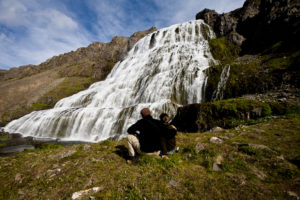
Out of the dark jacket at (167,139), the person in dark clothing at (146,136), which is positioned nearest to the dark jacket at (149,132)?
the person in dark clothing at (146,136)

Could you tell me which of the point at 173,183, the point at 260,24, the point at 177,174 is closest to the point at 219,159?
the point at 177,174

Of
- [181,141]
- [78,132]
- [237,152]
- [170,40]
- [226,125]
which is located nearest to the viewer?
[237,152]

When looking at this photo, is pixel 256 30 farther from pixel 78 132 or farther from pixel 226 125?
pixel 78 132

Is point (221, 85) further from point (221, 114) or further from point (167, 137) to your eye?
point (167, 137)

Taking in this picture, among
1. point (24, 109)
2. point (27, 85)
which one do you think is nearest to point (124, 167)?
point (24, 109)

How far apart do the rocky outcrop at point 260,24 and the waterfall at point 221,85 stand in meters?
9.12

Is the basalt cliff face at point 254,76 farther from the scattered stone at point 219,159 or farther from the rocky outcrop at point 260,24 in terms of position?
the scattered stone at point 219,159

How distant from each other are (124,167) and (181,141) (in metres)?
3.52

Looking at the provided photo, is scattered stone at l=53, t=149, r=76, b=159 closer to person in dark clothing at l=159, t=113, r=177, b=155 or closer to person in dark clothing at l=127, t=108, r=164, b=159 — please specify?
person in dark clothing at l=127, t=108, r=164, b=159

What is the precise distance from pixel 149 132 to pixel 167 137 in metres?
0.76

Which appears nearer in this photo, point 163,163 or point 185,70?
point 163,163

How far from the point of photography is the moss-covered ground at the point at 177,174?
331 cm

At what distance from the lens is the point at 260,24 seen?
3219cm

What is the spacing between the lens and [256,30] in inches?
1276
